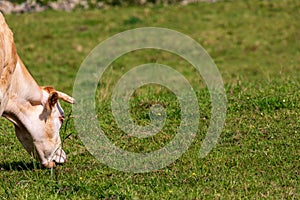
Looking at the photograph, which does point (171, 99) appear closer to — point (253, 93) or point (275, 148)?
point (253, 93)

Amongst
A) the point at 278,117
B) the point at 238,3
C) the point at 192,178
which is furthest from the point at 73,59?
the point at 192,178

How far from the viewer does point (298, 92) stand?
10195mm

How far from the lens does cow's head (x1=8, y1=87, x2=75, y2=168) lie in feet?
25.0

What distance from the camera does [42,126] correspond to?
7684mm

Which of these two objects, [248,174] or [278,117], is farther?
[278,117]

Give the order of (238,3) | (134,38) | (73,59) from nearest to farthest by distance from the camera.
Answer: (73,59) → (134,38) → (238,3)

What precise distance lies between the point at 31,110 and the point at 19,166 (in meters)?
0.65

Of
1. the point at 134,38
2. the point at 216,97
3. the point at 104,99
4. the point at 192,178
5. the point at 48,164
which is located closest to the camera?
the point at 192,178

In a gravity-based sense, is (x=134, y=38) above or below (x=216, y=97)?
below

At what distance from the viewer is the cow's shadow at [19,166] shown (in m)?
7.87

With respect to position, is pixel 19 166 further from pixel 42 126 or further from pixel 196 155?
pixel 196 155

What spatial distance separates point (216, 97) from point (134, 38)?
31.9ft

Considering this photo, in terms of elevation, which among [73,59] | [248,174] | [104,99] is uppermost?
[248,174]

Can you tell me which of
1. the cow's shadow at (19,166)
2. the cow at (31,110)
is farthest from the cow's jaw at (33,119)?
the cow's shadow at (19,166)
